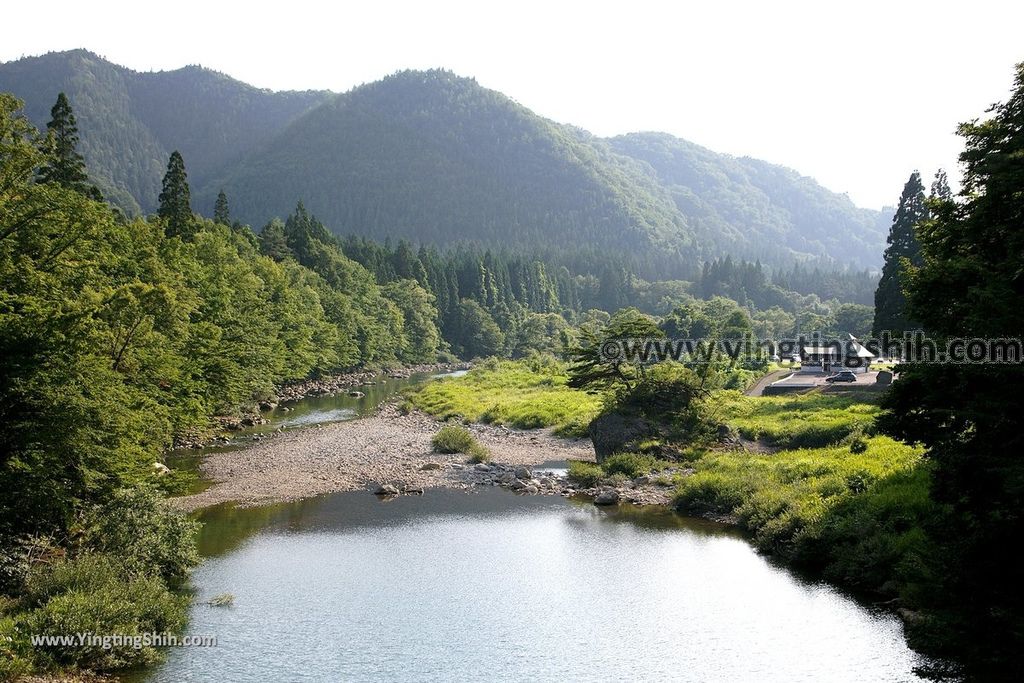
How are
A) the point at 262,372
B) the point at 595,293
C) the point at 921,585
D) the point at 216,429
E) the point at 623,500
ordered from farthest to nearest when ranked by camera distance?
the point at 595,293 < the point at 262,372 < the point at 216,429 < the point at 623,500 < the point at 921,585

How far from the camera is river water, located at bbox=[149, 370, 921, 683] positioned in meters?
19.5

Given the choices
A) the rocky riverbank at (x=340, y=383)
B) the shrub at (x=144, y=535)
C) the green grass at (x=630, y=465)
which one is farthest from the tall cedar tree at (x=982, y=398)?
the rocky riverbank at (x=340, y=383)

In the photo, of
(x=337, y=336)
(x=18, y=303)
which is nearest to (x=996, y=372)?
(x=18, y=303)

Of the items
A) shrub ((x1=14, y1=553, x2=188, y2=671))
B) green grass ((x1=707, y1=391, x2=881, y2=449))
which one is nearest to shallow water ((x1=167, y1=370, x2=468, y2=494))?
shrub ((x1=14, y1=553, x2=188, y2=671))

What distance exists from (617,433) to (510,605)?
20005 mm

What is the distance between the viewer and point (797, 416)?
51969mm

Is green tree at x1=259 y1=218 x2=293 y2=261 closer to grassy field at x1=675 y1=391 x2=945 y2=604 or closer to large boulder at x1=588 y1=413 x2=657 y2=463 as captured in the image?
large boulder at x1=588 y1=413 x2=657 y2=463

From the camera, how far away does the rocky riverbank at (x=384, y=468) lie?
36.5 meters

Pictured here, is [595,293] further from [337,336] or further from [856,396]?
[856,396]

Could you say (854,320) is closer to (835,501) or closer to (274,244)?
(274,244)

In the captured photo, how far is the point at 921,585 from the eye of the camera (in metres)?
17.6

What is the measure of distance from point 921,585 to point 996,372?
5.34m

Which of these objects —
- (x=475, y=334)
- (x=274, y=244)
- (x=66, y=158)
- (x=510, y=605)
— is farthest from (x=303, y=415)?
(x=475, y=334)

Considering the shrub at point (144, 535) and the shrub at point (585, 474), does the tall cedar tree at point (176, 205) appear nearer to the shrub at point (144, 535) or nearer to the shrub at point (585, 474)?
the shrub at point (585, 474)
